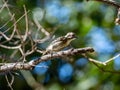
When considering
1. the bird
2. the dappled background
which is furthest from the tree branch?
the dappled background

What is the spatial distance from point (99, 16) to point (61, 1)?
1.02ft

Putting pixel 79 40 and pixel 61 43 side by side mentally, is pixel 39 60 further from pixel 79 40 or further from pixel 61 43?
pixel 79 40

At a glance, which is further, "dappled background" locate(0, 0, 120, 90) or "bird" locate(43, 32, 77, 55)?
"dappled background" locate(0, 0, 120, 90)

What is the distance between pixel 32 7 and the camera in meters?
2.97

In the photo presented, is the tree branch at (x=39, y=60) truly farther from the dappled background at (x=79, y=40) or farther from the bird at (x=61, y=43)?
the dappled background at (x=79, y=40)

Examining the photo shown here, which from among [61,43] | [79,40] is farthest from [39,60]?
[79,40]

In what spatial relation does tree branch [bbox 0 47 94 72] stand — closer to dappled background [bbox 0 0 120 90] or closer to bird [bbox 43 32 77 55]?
bird [bbox 43 32 77 55]

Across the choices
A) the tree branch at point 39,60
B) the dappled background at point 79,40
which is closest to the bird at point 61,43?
the tree branch at point 39,60

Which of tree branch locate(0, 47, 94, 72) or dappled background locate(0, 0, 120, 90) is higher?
tree branch locate(0, 47, 94, 72)

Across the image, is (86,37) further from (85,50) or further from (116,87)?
(85,50)

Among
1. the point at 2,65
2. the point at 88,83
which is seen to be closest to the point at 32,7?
the point at 88,83

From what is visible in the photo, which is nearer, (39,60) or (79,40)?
(39,60)

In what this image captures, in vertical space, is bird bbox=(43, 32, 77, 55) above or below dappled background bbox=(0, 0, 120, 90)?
above

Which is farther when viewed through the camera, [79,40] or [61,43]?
[79,40]
